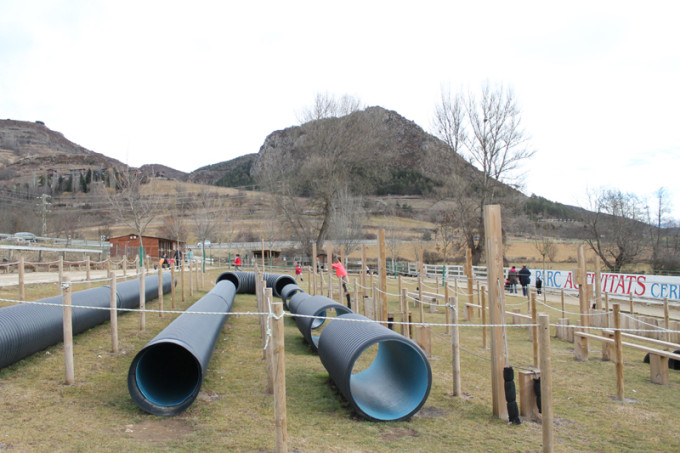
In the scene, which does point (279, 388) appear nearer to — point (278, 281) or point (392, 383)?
point (392, 383)

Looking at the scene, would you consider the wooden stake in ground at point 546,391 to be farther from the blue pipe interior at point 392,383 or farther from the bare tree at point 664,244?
the bare tree at point 664,244

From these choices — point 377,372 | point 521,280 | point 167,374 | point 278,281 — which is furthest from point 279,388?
point 521,280

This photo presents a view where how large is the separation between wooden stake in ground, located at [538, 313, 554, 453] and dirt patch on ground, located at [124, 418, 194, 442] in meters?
3.66

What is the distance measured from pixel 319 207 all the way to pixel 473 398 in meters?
40.1

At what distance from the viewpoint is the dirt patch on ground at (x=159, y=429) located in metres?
4.86

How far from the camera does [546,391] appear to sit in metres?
4.80

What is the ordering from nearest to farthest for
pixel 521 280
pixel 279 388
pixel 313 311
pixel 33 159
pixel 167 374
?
pixel 279 388 → pixel 167 374 → pixel 313 311 → pixel 521 280 → pixel 33 159

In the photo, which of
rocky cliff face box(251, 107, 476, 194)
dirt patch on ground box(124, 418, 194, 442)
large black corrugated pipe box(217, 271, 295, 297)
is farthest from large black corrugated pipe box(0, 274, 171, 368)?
rocky cliff face box(251, 107, 476, 194)

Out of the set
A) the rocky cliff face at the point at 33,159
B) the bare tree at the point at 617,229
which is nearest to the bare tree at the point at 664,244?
the bare tree at the point at 617,229

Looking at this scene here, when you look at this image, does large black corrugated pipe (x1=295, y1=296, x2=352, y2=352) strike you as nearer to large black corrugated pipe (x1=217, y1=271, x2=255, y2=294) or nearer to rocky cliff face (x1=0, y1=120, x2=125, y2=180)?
large black corrugated pipe (x1=217, y1=271, x2=255, y2=294)

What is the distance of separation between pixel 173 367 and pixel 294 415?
2365 mm

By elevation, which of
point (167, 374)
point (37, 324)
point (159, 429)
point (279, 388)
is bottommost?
point (159, 429)

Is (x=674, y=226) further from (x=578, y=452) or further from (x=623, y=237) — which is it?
(x=578, y=452)

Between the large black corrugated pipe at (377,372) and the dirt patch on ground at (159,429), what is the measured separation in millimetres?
1880
